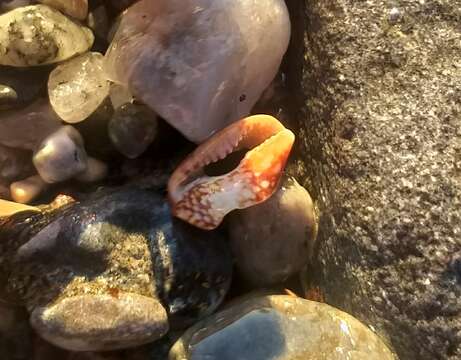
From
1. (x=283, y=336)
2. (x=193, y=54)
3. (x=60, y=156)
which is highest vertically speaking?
(x=193, y=54)

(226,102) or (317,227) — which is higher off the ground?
(226,102)

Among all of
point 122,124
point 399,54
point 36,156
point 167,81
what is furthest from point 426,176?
point 36,156

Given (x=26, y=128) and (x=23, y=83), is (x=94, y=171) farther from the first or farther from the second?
(x=23, y=83)

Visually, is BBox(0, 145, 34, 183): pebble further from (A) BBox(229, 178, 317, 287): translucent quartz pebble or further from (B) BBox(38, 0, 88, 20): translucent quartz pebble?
(A) BBox(229, 178, 317, 287): translucent quartz pebble

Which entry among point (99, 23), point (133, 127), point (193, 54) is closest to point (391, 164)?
point (193, 54)

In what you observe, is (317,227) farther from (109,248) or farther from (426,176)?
(109,248)

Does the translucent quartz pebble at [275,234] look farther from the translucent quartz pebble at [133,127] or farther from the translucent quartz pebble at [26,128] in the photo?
the translucent quartz pebble at [26,128]

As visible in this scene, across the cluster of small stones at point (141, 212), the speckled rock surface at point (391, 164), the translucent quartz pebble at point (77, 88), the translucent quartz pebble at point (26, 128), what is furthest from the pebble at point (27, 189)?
the speckled rock surface at point (391, 164)

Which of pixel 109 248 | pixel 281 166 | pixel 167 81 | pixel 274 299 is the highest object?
pixel 167 81
